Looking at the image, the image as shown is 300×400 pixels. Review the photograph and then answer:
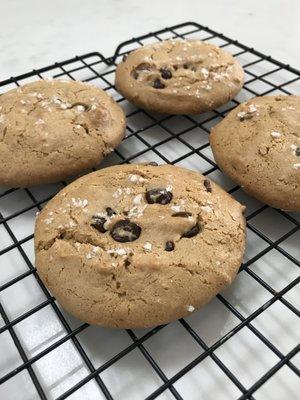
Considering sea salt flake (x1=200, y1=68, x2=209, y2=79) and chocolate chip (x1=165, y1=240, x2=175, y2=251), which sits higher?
sea salt flake (x1=200, y1=68, x2=209, y2=79)

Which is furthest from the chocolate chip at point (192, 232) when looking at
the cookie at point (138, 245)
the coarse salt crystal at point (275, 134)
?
the coarse salt crystal at point (275, 134)

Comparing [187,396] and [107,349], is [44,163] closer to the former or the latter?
[107,349]

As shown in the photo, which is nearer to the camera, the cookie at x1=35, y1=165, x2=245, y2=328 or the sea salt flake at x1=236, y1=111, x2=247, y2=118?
the cookie at x1=35, y1=165, x2=245, y2=328

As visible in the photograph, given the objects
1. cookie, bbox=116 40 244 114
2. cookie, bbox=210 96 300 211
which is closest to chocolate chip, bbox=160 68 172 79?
cookie, bbox=116 40 244 114

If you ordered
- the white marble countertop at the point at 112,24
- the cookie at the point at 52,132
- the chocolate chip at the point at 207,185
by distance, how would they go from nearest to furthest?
the chocolate chip at the point at 207,185 < the cookie at the point at 52,132 < the white marble countertop at the point at 112,24

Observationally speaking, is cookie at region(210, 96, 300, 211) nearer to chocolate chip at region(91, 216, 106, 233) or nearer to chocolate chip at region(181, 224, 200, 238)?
chocolate chip at region(181, 224, 200, 238)

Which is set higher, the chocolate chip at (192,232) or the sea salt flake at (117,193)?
the sea salt flake at (117,193)

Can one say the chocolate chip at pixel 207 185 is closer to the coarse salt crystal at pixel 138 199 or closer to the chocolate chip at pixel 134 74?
the coarse salt crystal at pixel 138 199

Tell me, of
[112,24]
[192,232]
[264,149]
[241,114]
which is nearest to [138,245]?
[192,232]
